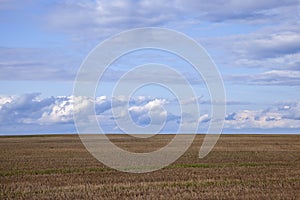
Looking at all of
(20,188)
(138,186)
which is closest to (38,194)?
(20,188)

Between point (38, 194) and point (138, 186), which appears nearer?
point (38, 194)

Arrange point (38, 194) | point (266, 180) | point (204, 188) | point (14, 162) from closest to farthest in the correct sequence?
point (38, 194)
point (204, 188)
point (266, 180)
point (14, 162)

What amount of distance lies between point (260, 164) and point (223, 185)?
392 inches

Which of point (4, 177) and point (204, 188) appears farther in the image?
point (4, 177)

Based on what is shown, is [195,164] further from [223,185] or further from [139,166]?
[223,185]

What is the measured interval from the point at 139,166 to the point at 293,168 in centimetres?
847

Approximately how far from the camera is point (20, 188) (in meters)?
21.2

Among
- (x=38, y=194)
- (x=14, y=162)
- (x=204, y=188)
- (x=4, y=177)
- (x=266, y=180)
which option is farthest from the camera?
(x=14, y=162)

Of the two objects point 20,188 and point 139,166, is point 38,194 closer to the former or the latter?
point 20,188

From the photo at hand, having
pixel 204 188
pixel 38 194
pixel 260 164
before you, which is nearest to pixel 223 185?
pixel 204 188

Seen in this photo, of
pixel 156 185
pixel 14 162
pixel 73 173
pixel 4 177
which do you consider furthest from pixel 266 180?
pixel 14 162

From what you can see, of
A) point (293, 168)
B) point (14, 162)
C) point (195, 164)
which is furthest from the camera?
point (14, 162)

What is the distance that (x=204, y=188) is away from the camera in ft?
68.9

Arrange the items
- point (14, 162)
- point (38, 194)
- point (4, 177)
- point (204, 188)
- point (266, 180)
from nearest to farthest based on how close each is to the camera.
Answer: point (38, 194) < point (204, 188) < point (266, 180) < point (4, 177) < point (14, 162)
